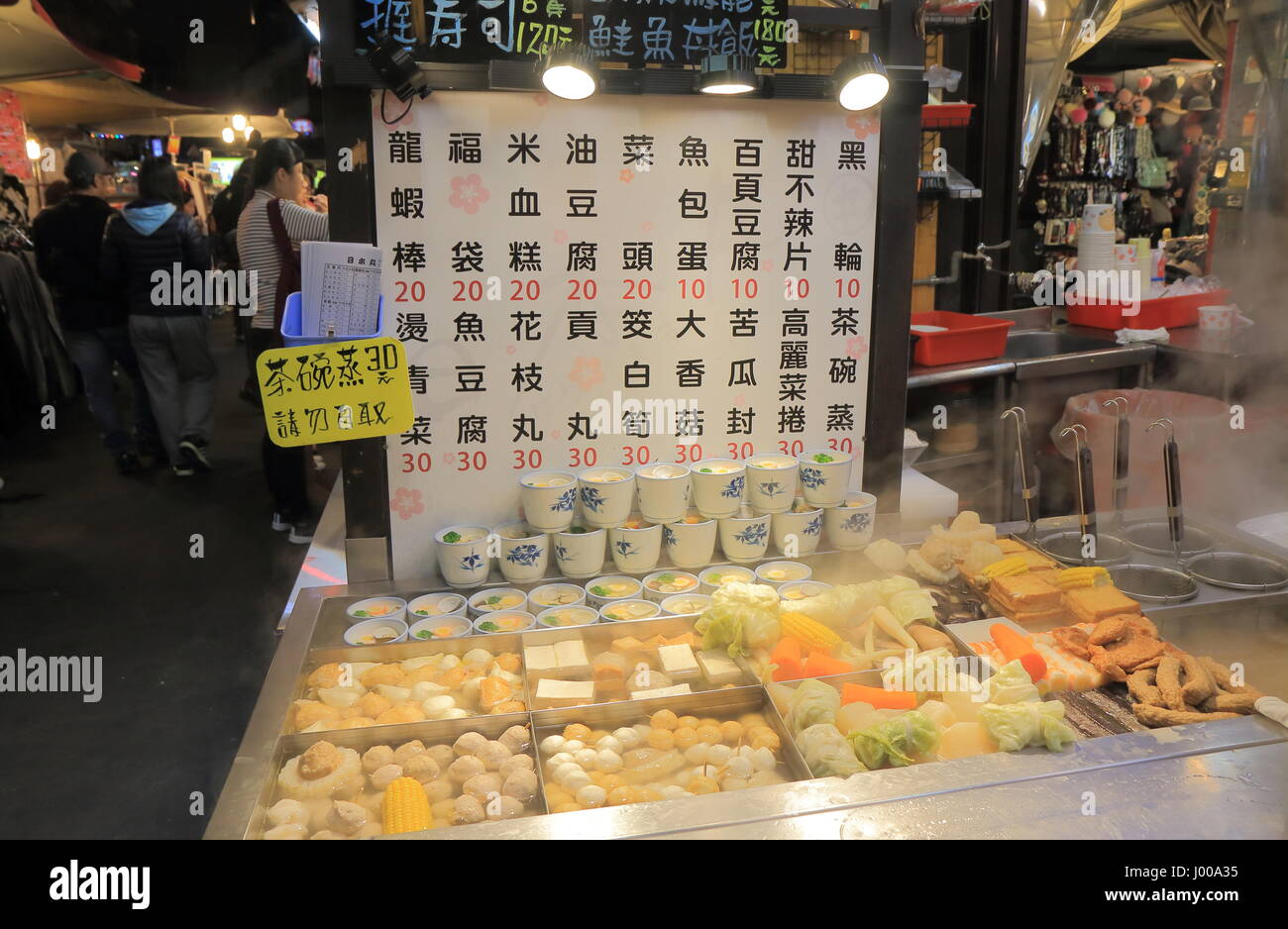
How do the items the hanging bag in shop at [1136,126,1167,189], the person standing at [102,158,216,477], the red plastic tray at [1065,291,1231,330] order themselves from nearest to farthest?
the red plastic tray at [1065,291,1231,330], the person standing at [102,158,216,477], the hanging bag in shop at [1136,126,1167,189]

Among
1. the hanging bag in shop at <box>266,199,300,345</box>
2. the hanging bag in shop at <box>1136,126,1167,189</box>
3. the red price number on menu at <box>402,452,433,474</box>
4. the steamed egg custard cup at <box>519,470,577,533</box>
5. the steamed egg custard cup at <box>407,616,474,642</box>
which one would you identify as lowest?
the steamed egg custard cup at <box>407,616,474,642</box>

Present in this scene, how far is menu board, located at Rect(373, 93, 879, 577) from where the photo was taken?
2.43 metres

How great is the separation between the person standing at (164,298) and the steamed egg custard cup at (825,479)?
5.59 m

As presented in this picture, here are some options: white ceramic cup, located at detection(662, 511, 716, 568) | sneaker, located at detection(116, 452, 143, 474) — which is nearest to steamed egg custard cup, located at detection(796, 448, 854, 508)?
white ceramic cup, located at detection(662, 511, 716, 568)

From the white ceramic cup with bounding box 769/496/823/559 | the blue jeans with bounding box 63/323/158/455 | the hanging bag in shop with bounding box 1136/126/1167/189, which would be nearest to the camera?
the white ceramic cup with bounding box 769/496/823/559

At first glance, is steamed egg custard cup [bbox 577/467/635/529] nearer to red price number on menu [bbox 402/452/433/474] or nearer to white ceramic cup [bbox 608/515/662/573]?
white ceramic cup [bbox 608/515/662/573]

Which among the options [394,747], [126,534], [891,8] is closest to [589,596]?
[394,747]

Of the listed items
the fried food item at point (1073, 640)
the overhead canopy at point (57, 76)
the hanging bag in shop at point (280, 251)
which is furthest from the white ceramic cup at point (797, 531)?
the overhead canopy at point (57, 76)

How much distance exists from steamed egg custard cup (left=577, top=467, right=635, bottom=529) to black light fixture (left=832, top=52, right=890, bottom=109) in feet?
3.90

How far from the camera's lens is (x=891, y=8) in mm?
2559

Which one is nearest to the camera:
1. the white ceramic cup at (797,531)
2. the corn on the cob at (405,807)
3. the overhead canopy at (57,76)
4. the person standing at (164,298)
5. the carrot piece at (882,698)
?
the corn on the cob at (405,807)

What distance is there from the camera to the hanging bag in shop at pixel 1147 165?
9.43m

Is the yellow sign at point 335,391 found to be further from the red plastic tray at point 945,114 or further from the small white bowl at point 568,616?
the red plastic tray at point 945,114
